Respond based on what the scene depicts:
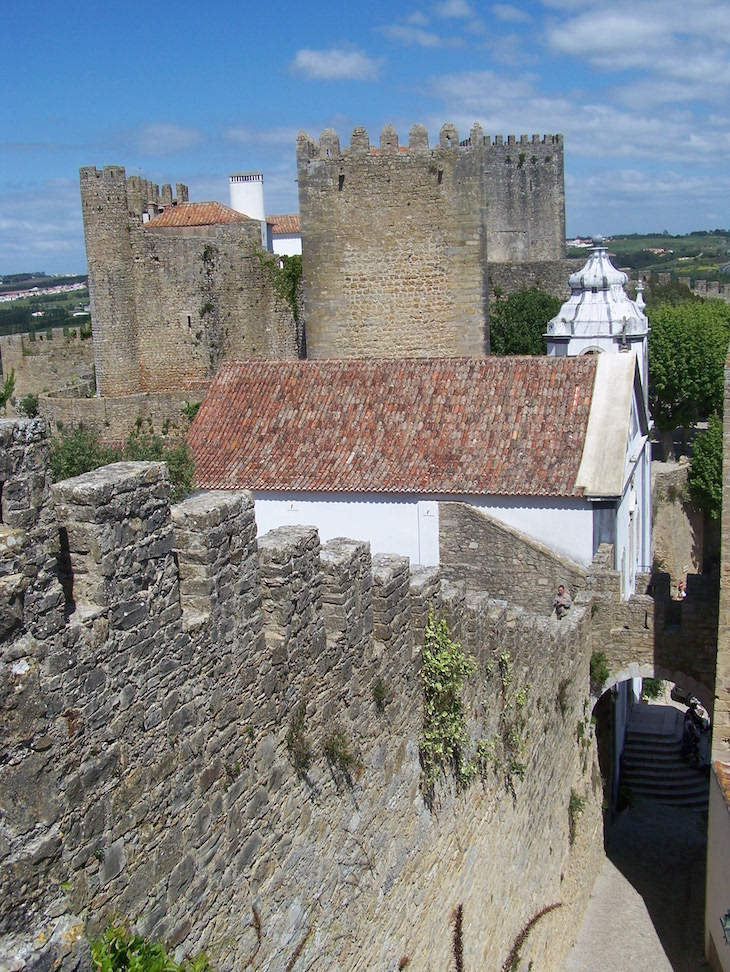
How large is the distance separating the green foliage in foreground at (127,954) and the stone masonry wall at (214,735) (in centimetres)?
9

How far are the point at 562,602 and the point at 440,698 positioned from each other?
254 inches

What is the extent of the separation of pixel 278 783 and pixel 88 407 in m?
16.4

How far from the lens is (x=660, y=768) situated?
60.3 feet

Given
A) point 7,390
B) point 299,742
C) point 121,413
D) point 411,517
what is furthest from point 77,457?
point 7,390

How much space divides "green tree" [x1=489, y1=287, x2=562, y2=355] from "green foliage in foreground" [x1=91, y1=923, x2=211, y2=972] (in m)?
30.6

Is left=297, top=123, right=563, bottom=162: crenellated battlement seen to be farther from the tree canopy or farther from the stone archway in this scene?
the tree canopy

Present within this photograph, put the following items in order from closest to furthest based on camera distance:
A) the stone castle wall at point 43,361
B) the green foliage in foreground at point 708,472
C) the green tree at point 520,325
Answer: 1. the green foliage in foreground at point 708,472
2. the stone castle wall at point 43,361
3. the green tree at point 520,325

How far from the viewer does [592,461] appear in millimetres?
14617

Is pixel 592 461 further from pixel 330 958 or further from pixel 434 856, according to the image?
pixel 330 958

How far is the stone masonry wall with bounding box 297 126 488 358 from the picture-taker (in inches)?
730

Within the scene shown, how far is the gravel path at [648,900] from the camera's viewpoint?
12852 mm

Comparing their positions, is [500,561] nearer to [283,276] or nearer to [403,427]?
[403,427]

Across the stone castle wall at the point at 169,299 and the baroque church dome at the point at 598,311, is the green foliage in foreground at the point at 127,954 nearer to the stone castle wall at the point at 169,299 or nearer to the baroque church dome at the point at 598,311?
the stone castle wall at the point at 169,299

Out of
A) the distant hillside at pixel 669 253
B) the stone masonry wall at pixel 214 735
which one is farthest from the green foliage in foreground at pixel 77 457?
the distant hillside at pixel 669 253
